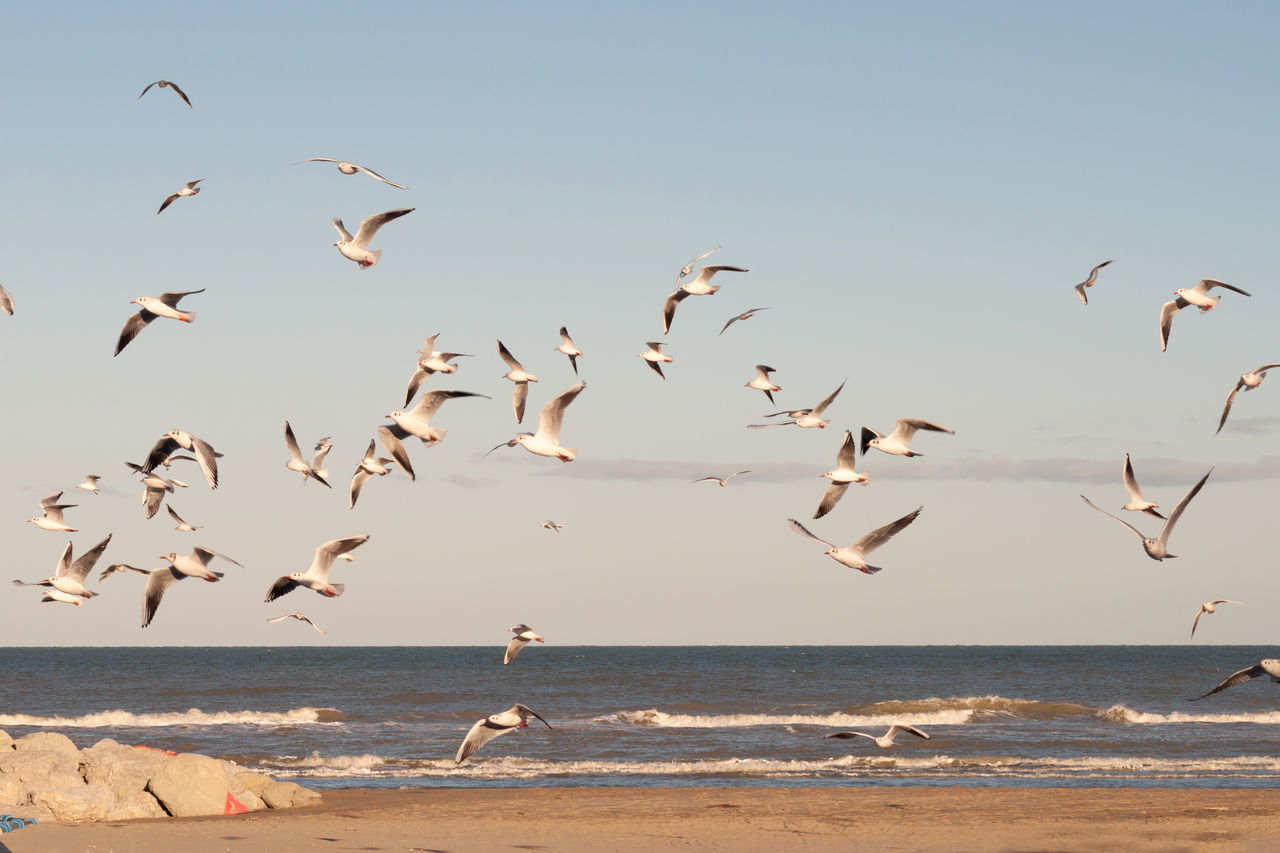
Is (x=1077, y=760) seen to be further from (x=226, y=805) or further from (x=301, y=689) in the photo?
(x=301, y=689)

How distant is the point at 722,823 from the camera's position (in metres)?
22.1

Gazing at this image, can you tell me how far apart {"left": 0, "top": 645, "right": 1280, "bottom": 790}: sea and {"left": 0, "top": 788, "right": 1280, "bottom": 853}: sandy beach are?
84.0 inches

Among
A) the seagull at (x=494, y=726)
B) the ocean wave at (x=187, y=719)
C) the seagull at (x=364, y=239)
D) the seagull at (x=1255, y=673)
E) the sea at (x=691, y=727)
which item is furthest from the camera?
the ocean wave at (x=187, y=719)

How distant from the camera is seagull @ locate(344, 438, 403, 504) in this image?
19438 mm

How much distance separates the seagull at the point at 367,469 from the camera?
1944 cm

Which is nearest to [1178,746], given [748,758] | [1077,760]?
[1077,760]

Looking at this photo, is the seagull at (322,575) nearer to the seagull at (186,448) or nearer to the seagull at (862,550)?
the seagull at (186,448)

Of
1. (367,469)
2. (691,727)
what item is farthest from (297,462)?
(691,727)

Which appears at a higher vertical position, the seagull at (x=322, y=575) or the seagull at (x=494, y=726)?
the seagull at (x=322, y=575)

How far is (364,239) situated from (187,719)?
34549 mm

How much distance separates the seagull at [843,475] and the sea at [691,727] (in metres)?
8.73

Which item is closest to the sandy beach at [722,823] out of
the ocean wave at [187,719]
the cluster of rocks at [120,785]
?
the cluster of rocks at [120,785]

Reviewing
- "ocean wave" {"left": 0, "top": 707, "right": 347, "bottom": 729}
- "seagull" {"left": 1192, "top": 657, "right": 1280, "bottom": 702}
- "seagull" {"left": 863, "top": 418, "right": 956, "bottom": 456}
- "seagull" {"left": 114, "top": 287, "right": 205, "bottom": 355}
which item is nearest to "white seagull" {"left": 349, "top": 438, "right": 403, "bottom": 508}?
"seagull" {"left": 114, "top": 287, "right": 205, "bottom": 355}

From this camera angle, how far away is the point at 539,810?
77.6 ft
